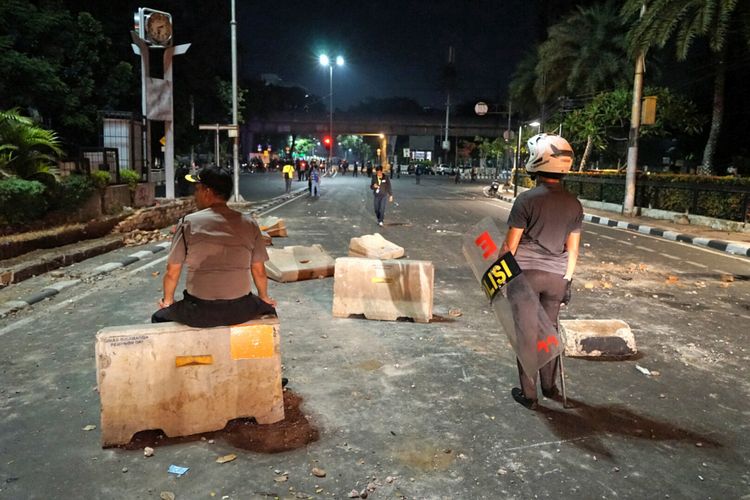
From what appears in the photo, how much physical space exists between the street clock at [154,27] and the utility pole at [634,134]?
14.7m

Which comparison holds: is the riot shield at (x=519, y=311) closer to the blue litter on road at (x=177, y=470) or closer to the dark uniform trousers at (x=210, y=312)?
the dark uniform trousers at (x=210, y=312)

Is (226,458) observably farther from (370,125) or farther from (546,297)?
(370,125)

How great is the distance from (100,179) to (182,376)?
35.4 ft

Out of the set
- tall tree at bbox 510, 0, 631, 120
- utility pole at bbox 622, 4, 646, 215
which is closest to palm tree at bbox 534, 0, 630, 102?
tall tree at bbox 510, 0, 631, 120

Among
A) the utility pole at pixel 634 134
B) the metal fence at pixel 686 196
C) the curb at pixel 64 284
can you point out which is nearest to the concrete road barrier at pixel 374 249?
the curb at pixel 64 284

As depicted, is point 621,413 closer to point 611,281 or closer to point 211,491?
point 211,491

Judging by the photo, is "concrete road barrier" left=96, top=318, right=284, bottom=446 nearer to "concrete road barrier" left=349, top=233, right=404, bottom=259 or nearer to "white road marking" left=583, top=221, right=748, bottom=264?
"concrete road barrier" left=349, top=233, right=404, bottom=259

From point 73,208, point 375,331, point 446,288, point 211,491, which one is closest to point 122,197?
point 73,208

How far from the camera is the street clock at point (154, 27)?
1652cm

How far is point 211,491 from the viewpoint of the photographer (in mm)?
3318

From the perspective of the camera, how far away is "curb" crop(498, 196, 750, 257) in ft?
42.6

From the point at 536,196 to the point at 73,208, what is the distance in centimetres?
1060

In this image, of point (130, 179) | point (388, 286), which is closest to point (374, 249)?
point (388, 286)

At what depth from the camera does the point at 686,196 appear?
60.5 ft
